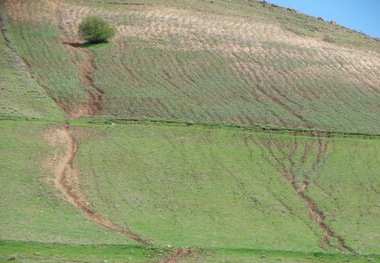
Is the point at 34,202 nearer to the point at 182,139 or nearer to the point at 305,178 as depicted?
the point at 182,139

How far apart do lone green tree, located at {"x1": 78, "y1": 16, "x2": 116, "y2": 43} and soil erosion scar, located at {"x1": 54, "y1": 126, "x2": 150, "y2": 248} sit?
26.7 meters

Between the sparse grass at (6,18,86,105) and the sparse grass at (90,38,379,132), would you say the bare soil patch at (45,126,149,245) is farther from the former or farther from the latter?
the sparse grass at (6,18,86,105)

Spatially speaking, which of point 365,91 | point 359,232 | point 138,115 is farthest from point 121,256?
point 365,91

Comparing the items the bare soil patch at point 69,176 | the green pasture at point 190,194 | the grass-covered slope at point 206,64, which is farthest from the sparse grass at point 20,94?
the bare soil patch at point 69,176

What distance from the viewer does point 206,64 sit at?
6781cm

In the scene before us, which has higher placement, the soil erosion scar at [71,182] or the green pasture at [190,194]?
the green pasture at [190,194]

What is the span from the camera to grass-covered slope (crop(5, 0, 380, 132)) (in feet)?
179

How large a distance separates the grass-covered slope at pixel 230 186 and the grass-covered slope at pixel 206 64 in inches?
205

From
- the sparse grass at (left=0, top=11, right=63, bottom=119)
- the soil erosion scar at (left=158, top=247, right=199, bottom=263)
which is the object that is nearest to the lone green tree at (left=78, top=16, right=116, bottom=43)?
the sparse grass at (left=0, top=11, right=63, bottom=119)

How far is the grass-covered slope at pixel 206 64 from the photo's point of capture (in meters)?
54.6

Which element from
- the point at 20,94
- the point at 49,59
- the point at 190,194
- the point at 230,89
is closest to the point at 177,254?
the point at 190,194

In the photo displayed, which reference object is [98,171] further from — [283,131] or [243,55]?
[243,55]

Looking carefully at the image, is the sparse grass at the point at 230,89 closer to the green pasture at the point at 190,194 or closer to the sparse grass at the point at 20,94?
the green pasture at the point at 190,194

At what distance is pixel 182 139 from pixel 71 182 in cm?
1262
